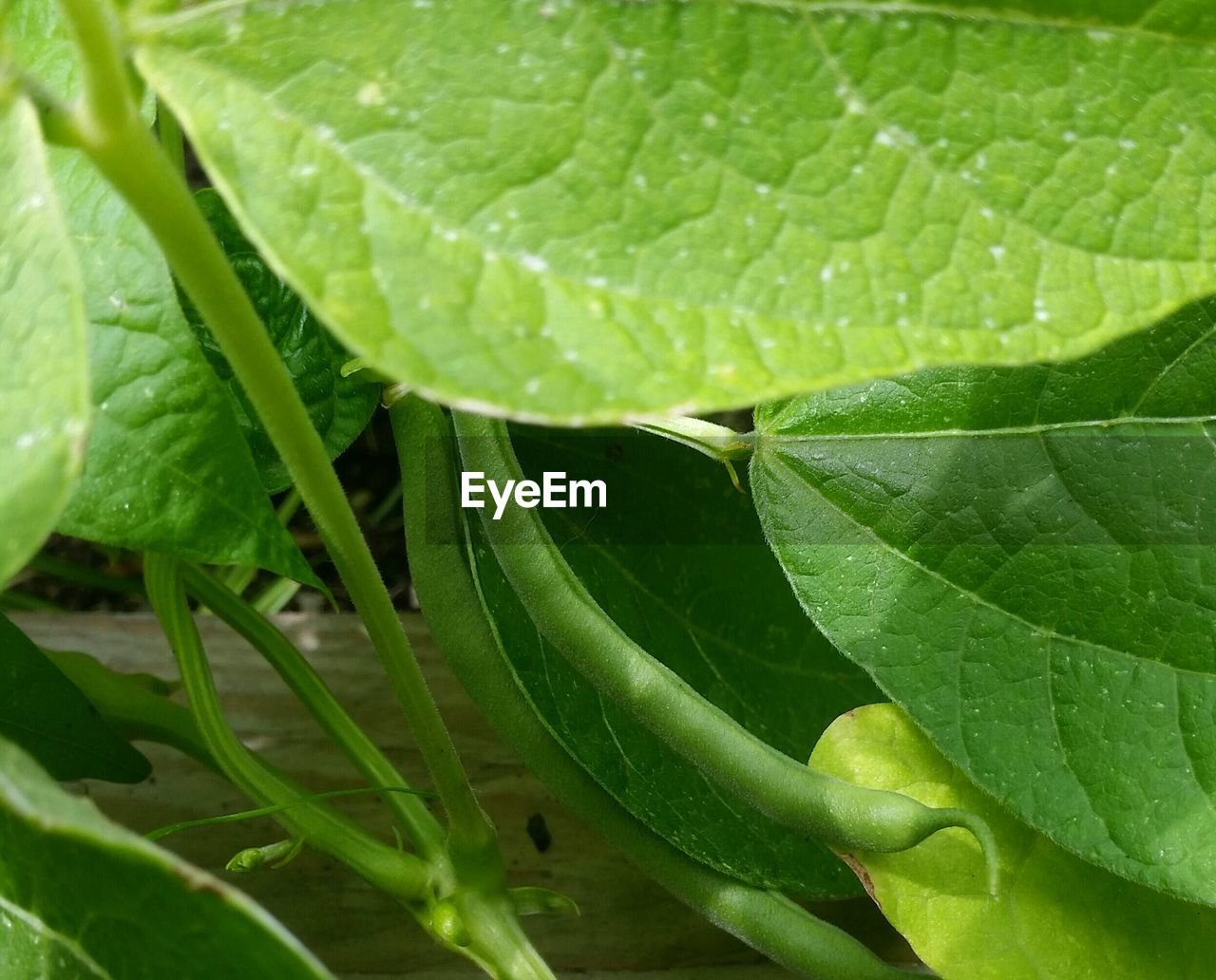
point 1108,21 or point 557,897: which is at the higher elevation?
point 1108,21

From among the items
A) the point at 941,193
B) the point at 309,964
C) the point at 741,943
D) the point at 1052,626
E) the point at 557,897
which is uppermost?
the point at 941,193

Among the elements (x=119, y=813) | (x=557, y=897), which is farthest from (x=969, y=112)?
(x=119, y=813)

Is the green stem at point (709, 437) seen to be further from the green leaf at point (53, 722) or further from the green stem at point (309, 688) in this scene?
the green leaf at point (53, 722)

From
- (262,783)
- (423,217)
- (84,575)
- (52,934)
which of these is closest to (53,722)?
(262,783)

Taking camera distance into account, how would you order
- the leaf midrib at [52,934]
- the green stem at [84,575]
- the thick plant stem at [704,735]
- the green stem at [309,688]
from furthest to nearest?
the green stem at [84,575] < the green stem at [309,688] < the thick plant stem at [704,735] < the leaf midrib at [52,934]

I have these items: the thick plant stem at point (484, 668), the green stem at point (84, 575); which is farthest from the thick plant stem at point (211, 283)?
the green stem at point (84, 575)

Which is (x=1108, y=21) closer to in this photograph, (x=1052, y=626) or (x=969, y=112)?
(x=969, y=112)

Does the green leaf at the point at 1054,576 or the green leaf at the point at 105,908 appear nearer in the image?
the green leaf at the point at 105,908

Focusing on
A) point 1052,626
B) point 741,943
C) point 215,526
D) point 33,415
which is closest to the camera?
point 33,415
